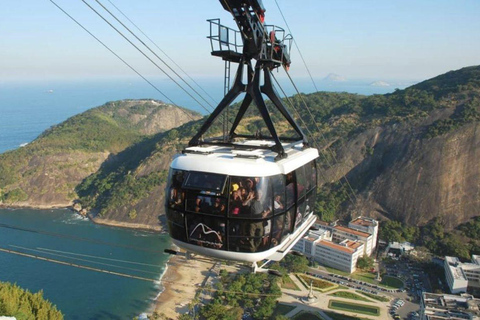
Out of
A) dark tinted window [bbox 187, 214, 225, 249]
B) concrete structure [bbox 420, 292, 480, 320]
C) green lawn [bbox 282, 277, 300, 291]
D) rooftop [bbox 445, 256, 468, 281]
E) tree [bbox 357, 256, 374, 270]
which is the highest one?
dark tinted window [bbox 187, 214, 225, 249]

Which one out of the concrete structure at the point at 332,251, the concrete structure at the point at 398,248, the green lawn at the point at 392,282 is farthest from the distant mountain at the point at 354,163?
the green lawn at the point at 392,282

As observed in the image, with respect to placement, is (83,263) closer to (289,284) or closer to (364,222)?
(289,284)

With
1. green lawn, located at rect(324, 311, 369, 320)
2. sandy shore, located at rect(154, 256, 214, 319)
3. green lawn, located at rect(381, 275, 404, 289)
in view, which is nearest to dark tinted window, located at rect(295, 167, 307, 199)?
sandy shore, located at rect(154, 256, 214, 319)

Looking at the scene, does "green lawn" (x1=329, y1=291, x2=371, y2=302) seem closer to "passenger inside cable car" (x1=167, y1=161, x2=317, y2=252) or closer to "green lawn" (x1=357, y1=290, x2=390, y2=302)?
"green lawn" (x1=357, y1=290, x2=390, y2=302)

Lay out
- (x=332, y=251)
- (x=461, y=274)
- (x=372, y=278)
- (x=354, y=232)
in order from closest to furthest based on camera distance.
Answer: (x=461, y=274) → (x=372, y=278) → (x=332, y=251) → (x=354, y=232)

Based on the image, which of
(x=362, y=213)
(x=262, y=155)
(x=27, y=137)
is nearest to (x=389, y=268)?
(x=362, y=213)

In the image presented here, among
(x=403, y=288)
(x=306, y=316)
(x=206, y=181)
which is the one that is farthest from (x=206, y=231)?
(x=403, y=288)
